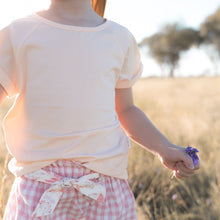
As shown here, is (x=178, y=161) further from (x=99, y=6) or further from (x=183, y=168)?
(x=99, y=6)

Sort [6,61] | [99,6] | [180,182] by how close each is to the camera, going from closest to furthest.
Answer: [6,61]
[99,6]
[180,182]

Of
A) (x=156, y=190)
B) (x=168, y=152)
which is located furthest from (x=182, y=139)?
(x=168, y=152)

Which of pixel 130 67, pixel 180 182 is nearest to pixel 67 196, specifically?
pixel 130 67

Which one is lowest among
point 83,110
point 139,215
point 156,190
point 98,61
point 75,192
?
point 156,190

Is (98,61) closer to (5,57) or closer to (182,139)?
(5,57)

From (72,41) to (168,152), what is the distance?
513 millimetres

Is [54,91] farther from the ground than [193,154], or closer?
farther from the ground

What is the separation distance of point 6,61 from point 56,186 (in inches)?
15.3

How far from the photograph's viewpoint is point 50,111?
38.2 inches

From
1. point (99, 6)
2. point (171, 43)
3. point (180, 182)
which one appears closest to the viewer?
point (99, 6)

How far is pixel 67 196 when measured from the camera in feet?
3.28

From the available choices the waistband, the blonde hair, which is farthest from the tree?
the waistband

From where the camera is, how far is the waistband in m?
0.94

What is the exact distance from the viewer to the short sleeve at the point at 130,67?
→ 115cm
